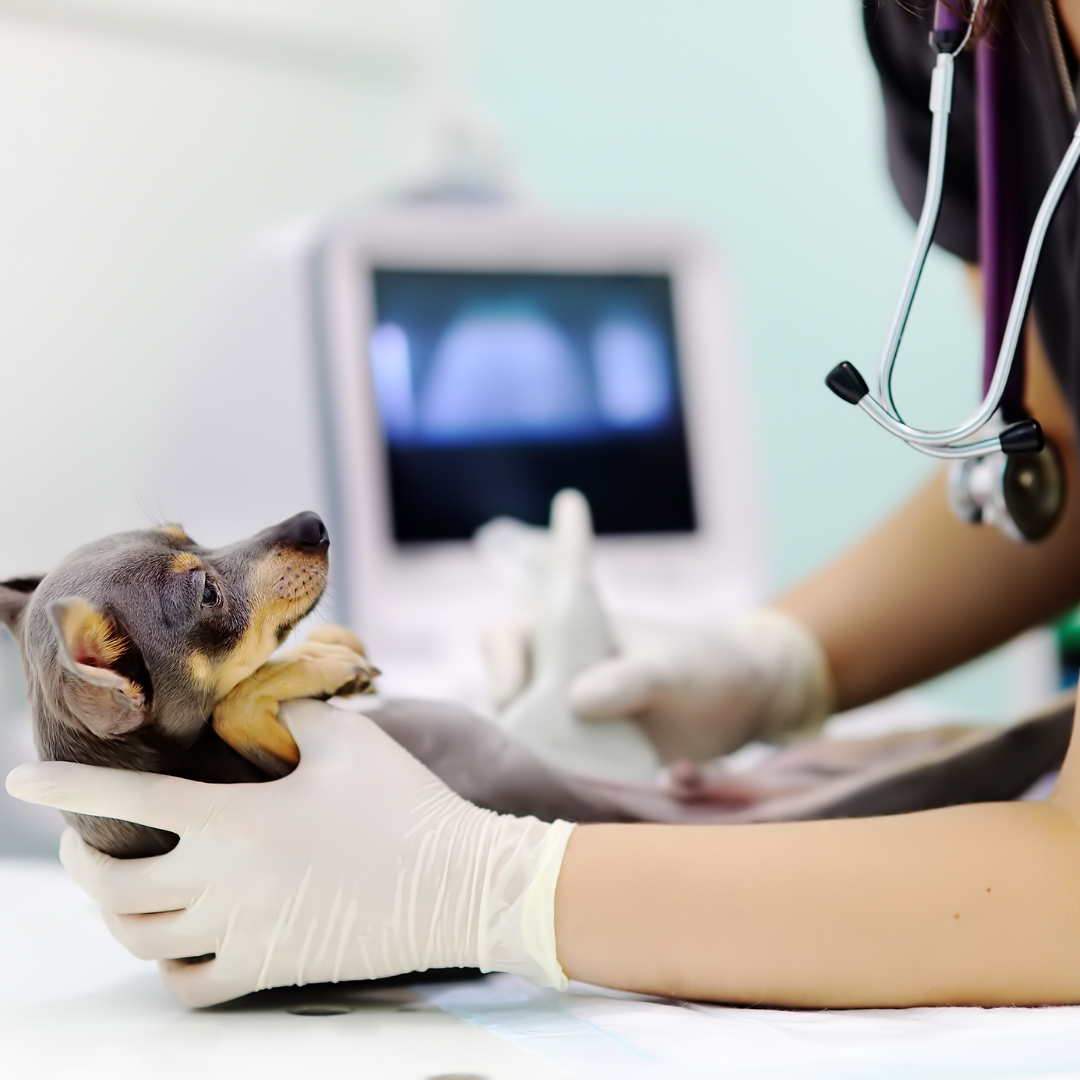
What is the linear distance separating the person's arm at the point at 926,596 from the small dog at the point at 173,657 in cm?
51

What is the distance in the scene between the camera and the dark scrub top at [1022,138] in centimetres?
60

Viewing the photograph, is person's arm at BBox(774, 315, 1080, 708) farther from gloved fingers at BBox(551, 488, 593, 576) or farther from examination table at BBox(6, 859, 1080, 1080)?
examination table at BBox(6, 859, 1080, 1080)

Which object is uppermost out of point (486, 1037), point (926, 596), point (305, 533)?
point (305, 533)

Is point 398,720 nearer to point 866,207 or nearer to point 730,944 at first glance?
point 730,944

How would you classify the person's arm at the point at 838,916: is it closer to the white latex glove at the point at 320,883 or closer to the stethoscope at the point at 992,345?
the white latex glove at the point at 320,883

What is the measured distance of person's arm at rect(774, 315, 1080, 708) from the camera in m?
0.89

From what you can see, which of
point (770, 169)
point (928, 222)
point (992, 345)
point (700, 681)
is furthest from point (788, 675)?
point (770, 169)

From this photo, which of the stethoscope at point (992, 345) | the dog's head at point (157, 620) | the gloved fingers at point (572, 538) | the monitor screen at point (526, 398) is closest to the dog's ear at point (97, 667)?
the dog's head at point (157, 620)

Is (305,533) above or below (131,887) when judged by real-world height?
above

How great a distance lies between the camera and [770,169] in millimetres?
2062

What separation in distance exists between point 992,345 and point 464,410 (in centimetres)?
92

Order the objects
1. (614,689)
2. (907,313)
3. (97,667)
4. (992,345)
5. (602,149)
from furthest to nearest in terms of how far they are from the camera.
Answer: (602,149)
(614,689)
(992,345)
(907,313)
(97,667)

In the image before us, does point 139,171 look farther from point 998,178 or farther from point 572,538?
point 998,178

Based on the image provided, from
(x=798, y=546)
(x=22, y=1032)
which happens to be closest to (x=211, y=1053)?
(x=22, y=1032)
